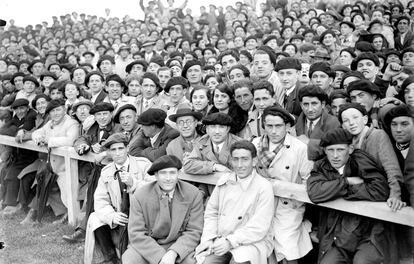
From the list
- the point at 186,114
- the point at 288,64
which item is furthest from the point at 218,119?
the point at 288,64

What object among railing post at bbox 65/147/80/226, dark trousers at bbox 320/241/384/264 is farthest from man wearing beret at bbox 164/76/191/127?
dark trousers at bbox 320/241/384/264

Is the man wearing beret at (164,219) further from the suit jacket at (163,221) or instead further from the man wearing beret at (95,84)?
the man wearing beret at (95,84)

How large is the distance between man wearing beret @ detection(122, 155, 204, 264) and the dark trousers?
1478mm

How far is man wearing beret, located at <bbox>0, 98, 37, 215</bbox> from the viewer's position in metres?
8.98

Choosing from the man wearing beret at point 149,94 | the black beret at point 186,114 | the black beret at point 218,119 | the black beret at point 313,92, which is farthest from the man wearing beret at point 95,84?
the black beret at point 313,92

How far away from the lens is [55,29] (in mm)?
20578

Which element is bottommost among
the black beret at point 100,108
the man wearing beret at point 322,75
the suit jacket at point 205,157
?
the suit jacket at point 205,157

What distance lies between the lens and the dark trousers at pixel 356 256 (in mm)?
4336

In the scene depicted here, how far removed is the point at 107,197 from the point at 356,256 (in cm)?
319

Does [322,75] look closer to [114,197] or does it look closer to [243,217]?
[243,217]

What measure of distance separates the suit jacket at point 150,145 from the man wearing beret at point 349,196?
241 centimetres

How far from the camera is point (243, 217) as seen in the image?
4.99m

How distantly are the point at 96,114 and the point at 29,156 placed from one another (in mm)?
2502

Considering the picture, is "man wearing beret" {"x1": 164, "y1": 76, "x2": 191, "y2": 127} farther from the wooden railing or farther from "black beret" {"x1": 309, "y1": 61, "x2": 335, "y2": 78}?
"black beret" {"x1": 309, "y1": 61, "x2": 335, "y2": 78}
